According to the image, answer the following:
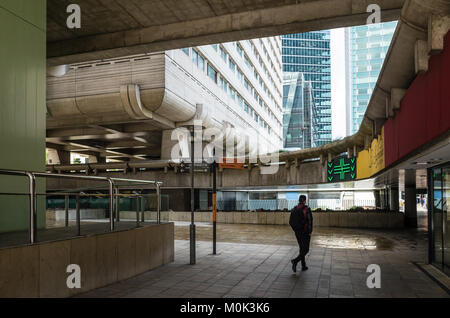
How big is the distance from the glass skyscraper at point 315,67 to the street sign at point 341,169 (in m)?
163

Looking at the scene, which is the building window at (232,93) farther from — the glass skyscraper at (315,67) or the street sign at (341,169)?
the glass skyscraper at (315,67)

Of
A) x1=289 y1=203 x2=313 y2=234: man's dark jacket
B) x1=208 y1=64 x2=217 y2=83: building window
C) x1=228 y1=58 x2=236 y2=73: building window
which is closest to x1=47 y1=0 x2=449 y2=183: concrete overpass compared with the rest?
x1=289 y1=203 x2=313 y2=234: man's dark jacket

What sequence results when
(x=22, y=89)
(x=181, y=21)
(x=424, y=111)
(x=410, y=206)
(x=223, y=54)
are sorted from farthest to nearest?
(x=223, y=54) < (x=410, y=206) < (x=181, y=21) < (x=22, y=89) < (x=424, y=111)

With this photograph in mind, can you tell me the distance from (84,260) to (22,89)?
213 inches

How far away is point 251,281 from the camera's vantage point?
862 centimetres

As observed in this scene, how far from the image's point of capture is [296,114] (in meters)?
160

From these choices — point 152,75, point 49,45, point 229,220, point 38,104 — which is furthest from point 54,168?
point 38,104

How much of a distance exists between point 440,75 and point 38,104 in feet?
32.2

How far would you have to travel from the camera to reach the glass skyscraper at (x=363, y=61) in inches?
6019

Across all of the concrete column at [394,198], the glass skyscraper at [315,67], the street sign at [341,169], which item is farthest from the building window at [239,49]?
the glass skyscraper at [315,67]

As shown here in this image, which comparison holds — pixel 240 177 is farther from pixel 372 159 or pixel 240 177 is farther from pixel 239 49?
pixel 239 49

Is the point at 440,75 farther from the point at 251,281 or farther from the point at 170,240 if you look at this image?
the point at 170,240

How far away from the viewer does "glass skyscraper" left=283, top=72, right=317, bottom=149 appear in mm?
158375

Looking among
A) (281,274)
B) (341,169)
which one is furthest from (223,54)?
(281,274)
